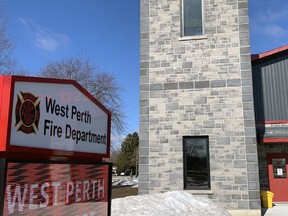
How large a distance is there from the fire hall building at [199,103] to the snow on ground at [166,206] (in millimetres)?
1725

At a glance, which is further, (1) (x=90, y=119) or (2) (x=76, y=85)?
(1) (x=90, y=119)

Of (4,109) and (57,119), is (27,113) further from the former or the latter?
(57,119)

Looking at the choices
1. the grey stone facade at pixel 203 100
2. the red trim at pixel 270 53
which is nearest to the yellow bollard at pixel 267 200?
the grey stone facade at pixel 203 100

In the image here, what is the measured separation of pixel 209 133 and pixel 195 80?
219 cm

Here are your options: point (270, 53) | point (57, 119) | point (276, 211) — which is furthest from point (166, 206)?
point (270, 53)

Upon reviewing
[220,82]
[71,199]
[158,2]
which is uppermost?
[158,2]

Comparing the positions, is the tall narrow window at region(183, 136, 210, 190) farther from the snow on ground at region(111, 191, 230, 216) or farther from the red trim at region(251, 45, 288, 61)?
the red trim at region(251, 45, 288, 61)

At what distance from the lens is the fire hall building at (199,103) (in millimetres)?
12633

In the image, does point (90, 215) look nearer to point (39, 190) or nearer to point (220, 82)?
point (39, 190)

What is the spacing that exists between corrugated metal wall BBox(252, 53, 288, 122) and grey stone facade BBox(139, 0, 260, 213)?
3.70 meters

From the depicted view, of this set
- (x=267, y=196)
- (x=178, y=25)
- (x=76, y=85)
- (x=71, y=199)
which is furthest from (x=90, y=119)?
(x=267, y=196)

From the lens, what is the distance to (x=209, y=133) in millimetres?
13086

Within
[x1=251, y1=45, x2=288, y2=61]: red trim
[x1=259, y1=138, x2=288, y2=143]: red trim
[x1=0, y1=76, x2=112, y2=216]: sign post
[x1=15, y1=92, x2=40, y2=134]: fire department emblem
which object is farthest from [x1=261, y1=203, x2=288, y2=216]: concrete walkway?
[x1=15, y1=92, x2=40, y2=134]: fire department emblem

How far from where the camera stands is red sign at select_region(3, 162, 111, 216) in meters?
2.62
